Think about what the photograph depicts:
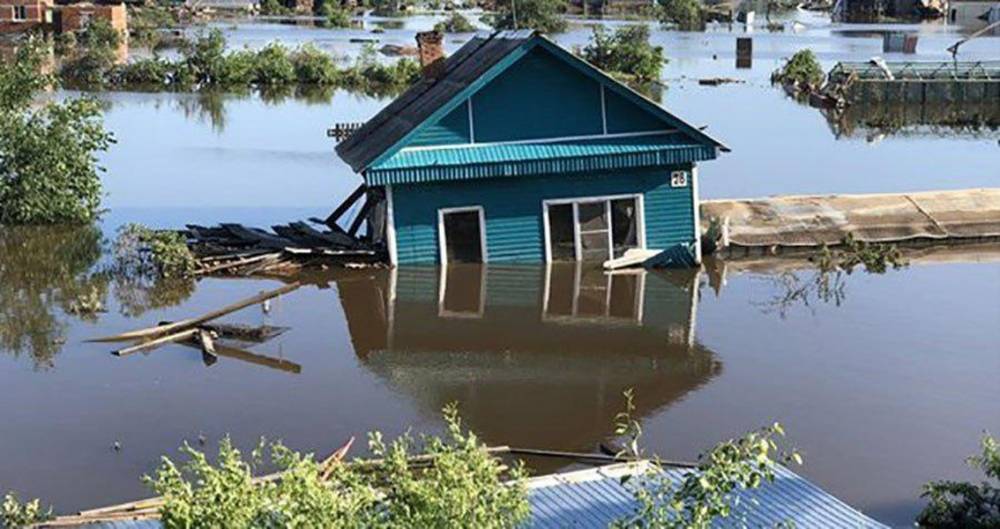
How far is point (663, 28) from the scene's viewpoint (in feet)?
325

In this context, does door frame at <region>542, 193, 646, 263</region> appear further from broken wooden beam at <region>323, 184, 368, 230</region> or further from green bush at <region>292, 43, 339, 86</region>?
green bush at <region>292, 43, 339, 86</region>

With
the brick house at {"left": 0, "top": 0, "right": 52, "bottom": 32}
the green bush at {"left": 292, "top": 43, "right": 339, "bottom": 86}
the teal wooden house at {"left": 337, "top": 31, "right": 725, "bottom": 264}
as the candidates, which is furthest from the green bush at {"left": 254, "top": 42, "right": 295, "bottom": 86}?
the teal wooden house at {"left": 337, "top": 31, "right": 725, "bottom": 264}

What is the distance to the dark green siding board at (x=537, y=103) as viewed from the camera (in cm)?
2025

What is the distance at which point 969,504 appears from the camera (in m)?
11.0

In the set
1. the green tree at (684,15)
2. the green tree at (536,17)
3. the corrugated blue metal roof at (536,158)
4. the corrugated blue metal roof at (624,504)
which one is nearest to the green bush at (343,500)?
the corrugated blue metal roof at (624,504)

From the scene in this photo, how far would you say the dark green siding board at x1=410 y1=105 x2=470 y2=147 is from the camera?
65.9 feet

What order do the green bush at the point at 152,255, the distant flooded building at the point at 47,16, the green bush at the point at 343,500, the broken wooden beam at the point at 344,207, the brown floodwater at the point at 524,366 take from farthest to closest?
1. the distant flooded building at the point at 47,16
2. the broken wooden beam at the point at 344,207
3. the green bush at the point at 152,255
4. the brown floodwater at the point at 524,366
5. the green bush at the point at 343,500

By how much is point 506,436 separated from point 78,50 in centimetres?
4949

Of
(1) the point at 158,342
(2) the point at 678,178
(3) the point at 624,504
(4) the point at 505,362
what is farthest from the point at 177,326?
(3) the point at 624,504

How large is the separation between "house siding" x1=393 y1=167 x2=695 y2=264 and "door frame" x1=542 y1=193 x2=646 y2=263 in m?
0.06

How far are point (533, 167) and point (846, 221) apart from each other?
20.9 feet

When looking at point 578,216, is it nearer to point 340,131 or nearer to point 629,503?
point 629,503

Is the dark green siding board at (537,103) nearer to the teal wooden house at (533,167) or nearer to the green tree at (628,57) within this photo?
the teal wooden house at (533,167)

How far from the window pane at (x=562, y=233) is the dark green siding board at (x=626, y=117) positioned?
5.01ft
